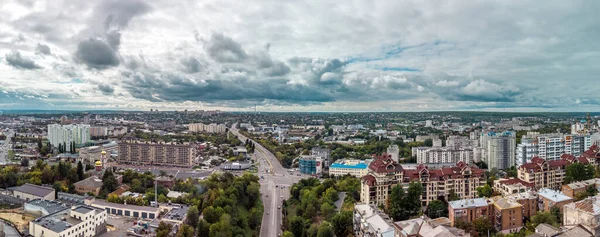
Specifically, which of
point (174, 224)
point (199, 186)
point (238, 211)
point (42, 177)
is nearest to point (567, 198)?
point (238, 211)

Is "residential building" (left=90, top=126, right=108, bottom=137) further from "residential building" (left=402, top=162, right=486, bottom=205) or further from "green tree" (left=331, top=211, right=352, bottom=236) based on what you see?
"residential building" (left=402, top=162, right=486, bottom=205)

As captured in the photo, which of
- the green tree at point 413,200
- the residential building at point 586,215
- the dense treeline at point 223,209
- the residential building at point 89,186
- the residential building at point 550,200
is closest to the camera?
the residential building at point 586,215

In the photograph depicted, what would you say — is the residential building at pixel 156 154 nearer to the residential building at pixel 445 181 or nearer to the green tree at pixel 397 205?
the residential building at pixel 445 181

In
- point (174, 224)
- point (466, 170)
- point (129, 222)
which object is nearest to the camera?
point (174, 224)

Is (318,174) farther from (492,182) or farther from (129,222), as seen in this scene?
(129,222)

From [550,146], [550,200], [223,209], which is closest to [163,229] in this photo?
[223,209]

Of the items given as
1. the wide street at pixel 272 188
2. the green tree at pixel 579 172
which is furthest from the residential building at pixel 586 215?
the wide street at pixel 272 188

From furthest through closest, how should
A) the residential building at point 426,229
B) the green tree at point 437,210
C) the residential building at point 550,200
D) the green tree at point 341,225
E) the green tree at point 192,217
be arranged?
the green tree at point 192,217, the green tree at point 437,210, the green tree at point 341,225, the residential building at point 550,200, the residential building at point 426,229
